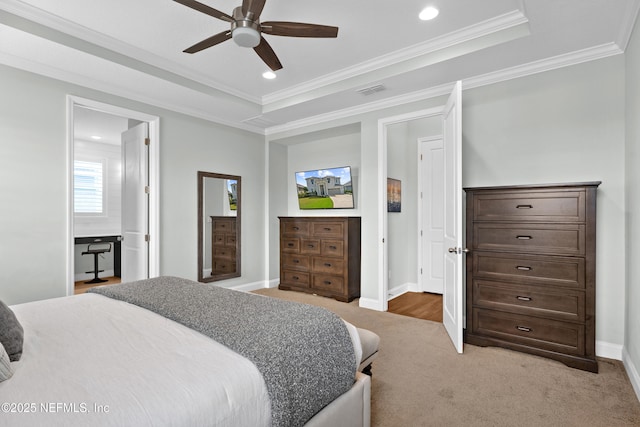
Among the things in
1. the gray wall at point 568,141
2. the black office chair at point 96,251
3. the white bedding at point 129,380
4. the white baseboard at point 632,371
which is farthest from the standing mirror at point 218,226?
the white baseboard at point 632,371

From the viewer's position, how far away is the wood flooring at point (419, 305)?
3.92 metres

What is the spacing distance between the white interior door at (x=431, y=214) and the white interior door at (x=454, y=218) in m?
1.65

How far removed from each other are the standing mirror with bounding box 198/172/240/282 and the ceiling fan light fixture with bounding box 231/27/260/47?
8.30 feet

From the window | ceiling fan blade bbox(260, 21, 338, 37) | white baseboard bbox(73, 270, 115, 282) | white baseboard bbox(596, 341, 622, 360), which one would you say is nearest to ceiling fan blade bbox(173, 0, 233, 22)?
ceiling fan blade bbox(260, 21, 338, 37)

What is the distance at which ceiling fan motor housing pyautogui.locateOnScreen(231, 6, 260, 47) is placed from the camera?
84.4 inches

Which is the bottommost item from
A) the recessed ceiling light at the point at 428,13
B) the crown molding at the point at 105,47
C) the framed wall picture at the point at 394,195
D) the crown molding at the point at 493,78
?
the framed wall picture at the point at 394,195

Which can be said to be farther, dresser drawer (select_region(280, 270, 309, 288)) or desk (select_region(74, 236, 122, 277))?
desk (select_region(74, 236, 122, 277))

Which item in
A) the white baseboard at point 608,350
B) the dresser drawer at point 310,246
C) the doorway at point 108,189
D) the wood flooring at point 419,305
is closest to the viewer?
the white baseboard at point 608,350

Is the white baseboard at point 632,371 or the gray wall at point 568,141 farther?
the gray wall at point 568,141

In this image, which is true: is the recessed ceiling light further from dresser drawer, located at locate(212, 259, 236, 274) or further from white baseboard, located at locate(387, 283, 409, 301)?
dresser drawer, located at locate(212, 259, 236, 274)

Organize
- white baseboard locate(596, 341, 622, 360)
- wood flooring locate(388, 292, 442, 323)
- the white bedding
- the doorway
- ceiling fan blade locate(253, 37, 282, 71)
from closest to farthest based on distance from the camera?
the white bedding
ceiling fan blade locate(253, 37, 282, 71)
white baseboard locate(596, 341, 622, 360)
the doorway
wood flooring locate(388, 292, 442, 323)

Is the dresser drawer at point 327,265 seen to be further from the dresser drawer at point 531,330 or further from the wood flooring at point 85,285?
the wood flooring at point 85,285

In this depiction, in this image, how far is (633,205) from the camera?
2.36 meters

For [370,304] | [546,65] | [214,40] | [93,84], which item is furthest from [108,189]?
[546,65]
